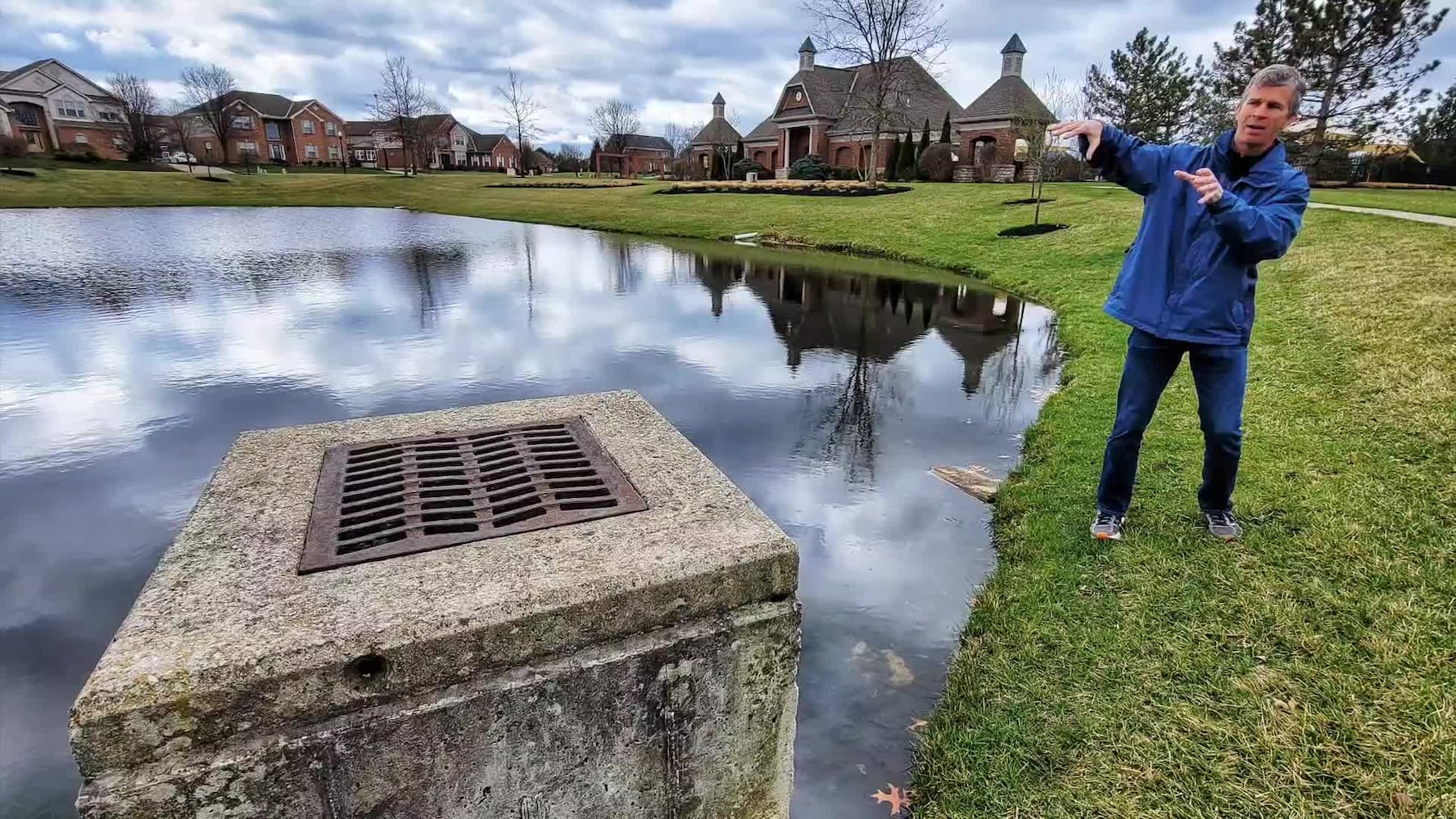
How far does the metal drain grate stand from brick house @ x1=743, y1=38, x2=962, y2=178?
131 ft

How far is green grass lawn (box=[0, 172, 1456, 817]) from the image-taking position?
2256mm

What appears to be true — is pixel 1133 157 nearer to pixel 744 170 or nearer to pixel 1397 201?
pixel 1397 201

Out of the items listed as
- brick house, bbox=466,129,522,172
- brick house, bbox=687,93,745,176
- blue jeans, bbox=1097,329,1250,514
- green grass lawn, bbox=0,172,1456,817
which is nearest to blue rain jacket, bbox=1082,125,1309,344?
blue jeans, bbox=1097,329,1250,514

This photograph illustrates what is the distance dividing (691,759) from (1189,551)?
2.79m

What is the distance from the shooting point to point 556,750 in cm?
180


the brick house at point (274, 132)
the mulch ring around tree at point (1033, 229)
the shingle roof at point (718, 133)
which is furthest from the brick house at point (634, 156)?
the mulch ring around tree at point (1033, 229)

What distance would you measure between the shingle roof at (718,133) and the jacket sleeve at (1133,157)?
177 feet

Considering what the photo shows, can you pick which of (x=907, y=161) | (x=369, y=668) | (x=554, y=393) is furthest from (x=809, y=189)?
(x=369, y=668)

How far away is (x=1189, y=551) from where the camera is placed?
3.49m

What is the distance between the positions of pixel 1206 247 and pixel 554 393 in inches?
187

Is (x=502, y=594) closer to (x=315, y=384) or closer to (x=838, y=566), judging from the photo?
(x=838, y=566)

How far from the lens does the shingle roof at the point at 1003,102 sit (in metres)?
37.4

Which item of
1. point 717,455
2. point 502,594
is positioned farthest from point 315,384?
point 502,594

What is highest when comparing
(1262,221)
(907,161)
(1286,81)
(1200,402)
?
(907,161)
